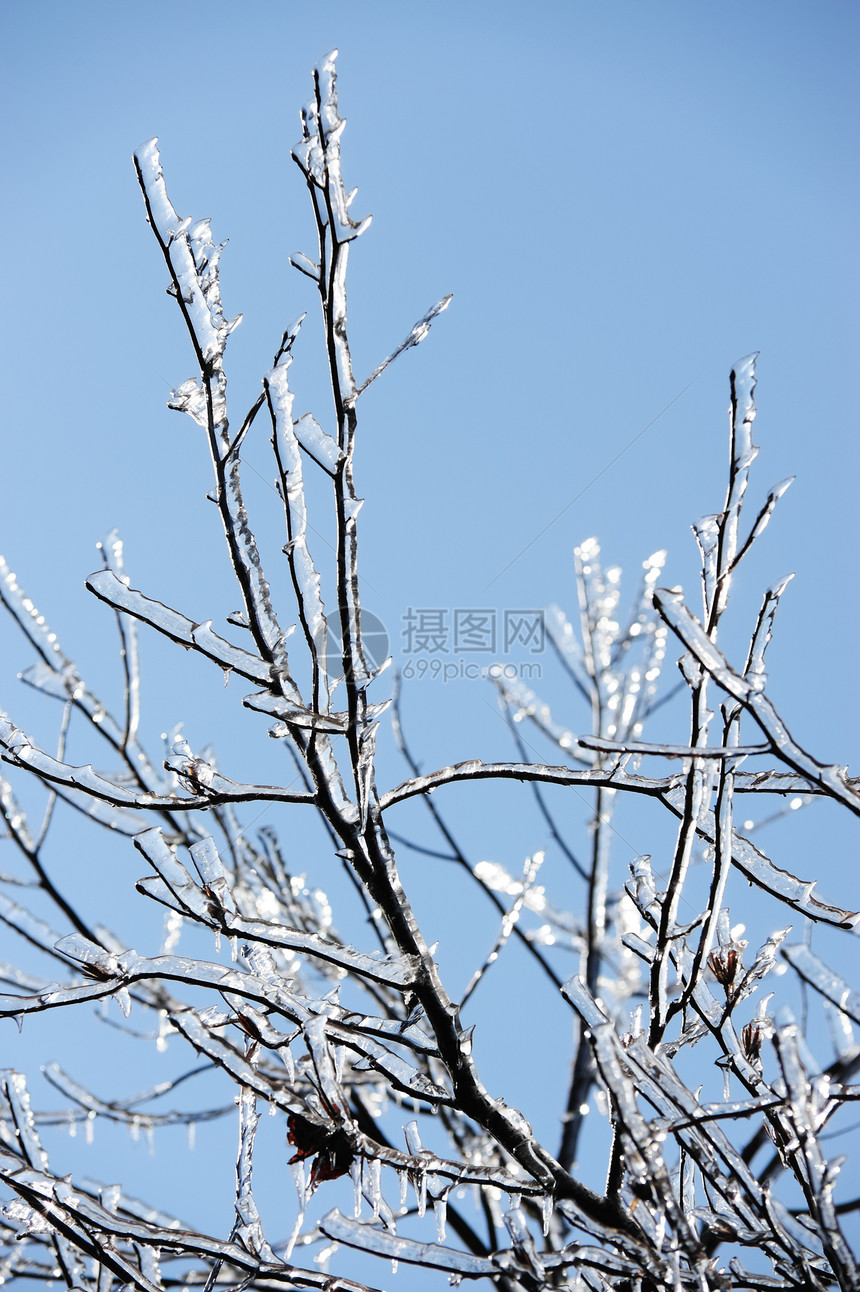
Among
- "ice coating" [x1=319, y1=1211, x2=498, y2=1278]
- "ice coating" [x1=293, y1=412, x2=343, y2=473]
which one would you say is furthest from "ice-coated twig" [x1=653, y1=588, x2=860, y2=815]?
"ice coating" [x1=319, y1=1211, x2=498, y2=1278]

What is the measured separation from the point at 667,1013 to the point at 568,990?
18cm

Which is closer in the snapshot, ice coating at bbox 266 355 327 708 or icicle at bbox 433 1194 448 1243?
ice coating at bbox 266 355 327 708

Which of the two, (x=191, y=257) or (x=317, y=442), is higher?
(x=191, y=257)

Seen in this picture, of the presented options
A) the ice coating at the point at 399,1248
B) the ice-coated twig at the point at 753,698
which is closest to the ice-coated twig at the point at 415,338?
the ice-coated twig at the point at 753,698

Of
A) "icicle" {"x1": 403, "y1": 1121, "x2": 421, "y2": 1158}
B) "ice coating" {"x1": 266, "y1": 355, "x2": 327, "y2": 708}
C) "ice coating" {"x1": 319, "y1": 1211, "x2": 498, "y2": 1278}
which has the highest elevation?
"ice coating" {"x1": 266, "y1": 355, "x2": 327, "y2": 708}

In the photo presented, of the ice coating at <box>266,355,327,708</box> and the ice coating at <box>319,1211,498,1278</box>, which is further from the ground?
the ice coating at <box>266,355,327,708</box>

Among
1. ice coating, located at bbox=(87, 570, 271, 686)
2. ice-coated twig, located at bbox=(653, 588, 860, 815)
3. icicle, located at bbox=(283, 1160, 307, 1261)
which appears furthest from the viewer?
icicle, located at bbox=(283, 1160, 307, 1261)

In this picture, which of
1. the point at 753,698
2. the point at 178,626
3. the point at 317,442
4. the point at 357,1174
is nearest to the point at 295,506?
the point at 317,442

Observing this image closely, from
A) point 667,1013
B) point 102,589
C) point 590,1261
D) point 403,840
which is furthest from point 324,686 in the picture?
point 403,840

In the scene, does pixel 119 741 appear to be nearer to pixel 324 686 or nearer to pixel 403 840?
pixel 403 840

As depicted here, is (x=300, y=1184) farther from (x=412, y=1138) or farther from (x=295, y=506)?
(x=295, y=506)

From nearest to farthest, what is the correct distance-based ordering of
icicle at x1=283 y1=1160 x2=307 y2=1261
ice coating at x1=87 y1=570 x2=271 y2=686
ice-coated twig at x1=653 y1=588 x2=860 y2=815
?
ice-coated twig at x1=653 y1=588 x2=860 y2=815, ice coating at x1=87 y1=570 x2=271 y2=686, icicle at x1=283 y1=1160 x2=307 y2=1261

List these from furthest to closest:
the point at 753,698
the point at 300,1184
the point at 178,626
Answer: the point at 300,1184 → the point at 178,626 → the point at 753,698

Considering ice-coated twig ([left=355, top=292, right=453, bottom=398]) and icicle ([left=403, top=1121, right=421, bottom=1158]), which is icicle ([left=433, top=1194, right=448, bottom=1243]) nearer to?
icicle ([left=403, top=1121, right=421, bottom=1158])
